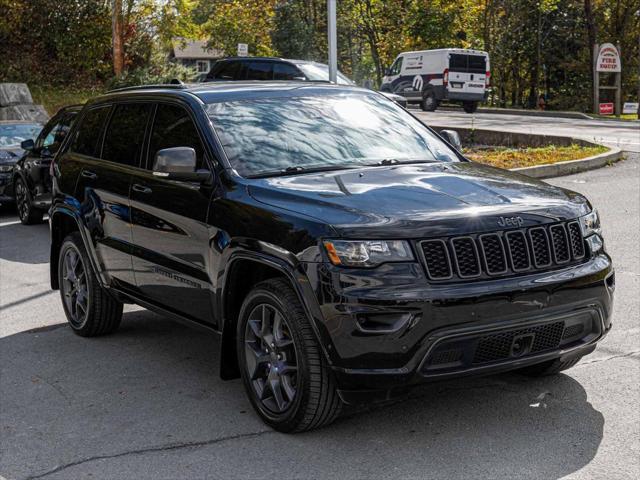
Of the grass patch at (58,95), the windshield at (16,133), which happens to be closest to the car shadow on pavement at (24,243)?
the windshield at (16,133)

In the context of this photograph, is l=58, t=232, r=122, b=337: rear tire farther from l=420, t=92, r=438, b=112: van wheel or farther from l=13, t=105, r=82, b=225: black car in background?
l=420, t=92, r=438, b=112: van wheel

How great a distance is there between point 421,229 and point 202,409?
174 centimetres

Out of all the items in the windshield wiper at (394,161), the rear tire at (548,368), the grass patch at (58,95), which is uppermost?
the grass patch at (58,95)

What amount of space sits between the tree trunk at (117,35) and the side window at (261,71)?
11.6m

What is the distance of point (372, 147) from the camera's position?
5.71 m

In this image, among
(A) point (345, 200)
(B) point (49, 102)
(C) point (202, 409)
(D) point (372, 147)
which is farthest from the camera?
(B) point (49, 102)

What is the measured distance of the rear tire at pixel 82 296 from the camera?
6.83 m

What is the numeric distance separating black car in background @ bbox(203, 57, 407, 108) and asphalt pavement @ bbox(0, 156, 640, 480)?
40.2 feet

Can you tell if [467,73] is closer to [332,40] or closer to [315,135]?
[332,40]

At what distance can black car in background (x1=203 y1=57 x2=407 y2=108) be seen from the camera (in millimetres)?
19703

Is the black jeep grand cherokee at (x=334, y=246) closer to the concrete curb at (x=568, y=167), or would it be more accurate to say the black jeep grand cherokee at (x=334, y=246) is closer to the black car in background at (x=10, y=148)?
the concrete curb at (x=568, y=167)

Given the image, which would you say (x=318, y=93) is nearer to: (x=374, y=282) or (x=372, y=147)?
(x=372, y=147)

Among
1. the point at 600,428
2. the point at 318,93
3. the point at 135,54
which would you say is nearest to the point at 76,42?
the point at 135,54

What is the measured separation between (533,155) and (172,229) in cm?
1235
